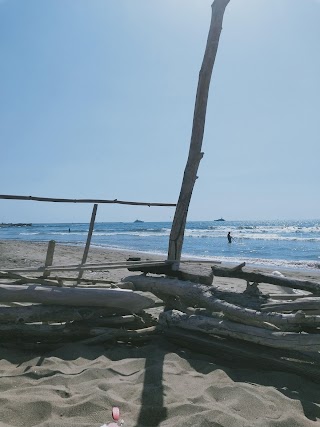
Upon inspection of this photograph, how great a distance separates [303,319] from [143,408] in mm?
1736

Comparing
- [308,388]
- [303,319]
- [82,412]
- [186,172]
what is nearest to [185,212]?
[186,172]

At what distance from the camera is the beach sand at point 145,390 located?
2582 millimetres

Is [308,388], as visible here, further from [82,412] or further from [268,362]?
[82,412]

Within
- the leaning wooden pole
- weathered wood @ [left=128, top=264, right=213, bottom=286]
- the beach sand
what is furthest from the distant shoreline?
the beach sand

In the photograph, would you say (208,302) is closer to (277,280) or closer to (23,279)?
(277,280)

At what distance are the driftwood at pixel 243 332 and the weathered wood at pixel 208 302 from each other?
0.32 feet

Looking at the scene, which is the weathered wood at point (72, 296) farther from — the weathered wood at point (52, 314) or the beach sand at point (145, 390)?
the beach sand at point (145, 390)

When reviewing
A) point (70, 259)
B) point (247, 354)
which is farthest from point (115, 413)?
point (70, 259)

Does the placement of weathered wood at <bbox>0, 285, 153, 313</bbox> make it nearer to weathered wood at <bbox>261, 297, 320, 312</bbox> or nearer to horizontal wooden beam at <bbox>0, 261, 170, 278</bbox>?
horizontal wooden beam at <bbox>0, 261, 170, 278</bbox>

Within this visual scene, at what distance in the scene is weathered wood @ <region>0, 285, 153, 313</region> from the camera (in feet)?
13.5

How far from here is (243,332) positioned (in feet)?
12.1

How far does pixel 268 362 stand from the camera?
3.55 meters

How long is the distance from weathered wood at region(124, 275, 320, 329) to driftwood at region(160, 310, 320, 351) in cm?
10

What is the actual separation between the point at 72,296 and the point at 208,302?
151 centimetres
